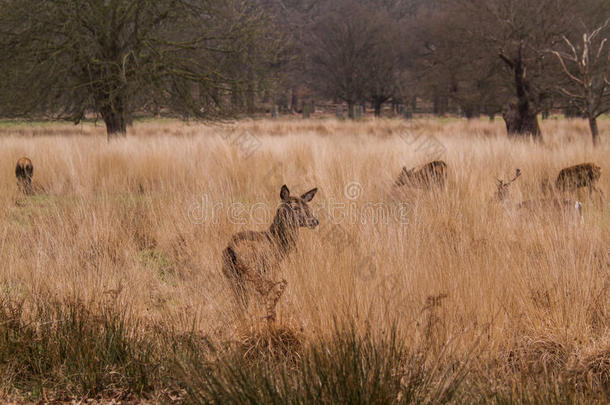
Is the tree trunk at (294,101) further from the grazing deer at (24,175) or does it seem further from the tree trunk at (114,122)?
the grazing deer at (24,175)

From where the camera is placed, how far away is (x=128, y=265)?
A: 3.54 metres

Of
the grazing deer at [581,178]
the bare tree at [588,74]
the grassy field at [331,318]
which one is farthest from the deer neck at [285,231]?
the bare tree at [588,74]

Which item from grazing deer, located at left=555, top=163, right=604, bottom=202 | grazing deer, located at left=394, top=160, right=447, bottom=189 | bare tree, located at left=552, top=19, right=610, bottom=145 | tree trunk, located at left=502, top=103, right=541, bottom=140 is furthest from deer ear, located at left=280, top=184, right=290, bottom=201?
tree trunk, located at left=502, top=103, right=541, bottom=140

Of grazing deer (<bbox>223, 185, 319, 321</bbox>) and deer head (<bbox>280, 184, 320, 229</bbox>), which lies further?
deer head (<bbox>280, 184, 320, 229</bbox>)

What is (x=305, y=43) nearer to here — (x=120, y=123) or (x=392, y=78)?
(x=392, y=78)

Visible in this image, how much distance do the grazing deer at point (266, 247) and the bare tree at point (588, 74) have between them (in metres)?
6.29

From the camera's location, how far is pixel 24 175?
23.1 ft

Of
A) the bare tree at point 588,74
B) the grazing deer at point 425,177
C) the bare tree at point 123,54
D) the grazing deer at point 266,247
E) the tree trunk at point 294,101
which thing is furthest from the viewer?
the tree trunk at point 294,101

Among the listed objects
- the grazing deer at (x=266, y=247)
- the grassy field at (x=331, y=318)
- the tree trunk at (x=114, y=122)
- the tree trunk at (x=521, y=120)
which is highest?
the tree trunk at (x=114, y=122)

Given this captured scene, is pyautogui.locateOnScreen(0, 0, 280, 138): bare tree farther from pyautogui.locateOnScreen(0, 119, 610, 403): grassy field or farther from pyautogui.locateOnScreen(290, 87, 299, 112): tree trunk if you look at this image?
pyautogui.locateOnScreen(290, 87, 299, 112): tree trunk

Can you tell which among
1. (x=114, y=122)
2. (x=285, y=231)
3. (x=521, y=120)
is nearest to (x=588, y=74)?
(x=521, y=120)

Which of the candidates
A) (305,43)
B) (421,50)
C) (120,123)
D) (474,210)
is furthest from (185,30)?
(421,50)

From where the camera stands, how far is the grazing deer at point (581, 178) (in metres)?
5.66

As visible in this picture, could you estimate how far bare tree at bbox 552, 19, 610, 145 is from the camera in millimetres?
8113
